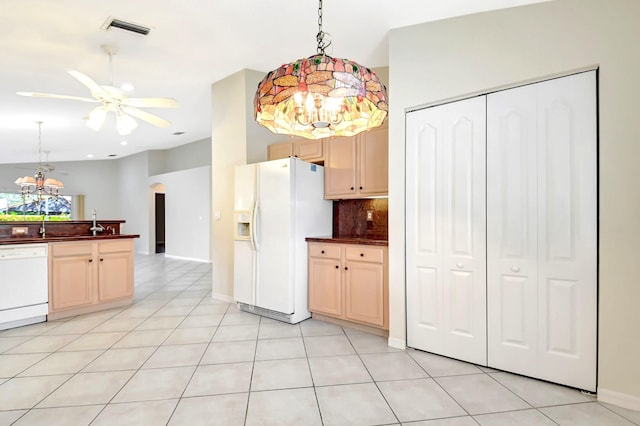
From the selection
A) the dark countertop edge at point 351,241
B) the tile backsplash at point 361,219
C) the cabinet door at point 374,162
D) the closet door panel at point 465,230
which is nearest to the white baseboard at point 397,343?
the closet door panel at point 465,230

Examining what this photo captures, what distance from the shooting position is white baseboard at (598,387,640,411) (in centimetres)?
188

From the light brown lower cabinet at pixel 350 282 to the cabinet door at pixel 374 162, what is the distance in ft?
2.08

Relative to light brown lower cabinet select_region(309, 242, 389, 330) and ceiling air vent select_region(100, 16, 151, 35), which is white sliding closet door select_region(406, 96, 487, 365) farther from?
ceiling air vent select_region(100, 16, 151, 35)

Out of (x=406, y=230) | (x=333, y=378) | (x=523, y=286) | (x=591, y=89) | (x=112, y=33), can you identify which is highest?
(x=112, y=33)

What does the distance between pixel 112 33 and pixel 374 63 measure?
2.69 m

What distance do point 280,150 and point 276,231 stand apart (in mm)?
1234

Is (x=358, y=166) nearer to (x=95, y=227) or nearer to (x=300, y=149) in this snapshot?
(x=300, y=149)

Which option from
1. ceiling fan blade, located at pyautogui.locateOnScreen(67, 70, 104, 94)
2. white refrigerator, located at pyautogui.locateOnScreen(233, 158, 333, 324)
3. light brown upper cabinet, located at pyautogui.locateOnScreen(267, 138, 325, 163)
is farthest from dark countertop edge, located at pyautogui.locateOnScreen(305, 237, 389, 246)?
ceiling fan blade, located at pyautogui.locateOnScreen(67, 70, 104, 94)

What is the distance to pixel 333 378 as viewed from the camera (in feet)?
7.31

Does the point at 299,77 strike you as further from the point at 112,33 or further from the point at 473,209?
the point at 112,33

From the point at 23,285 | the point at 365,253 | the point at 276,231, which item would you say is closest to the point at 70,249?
the point at 23,285

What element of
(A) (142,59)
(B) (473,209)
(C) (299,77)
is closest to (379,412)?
(B) (473,209)

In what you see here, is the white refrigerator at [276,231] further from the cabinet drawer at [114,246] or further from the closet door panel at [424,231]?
the cabinet drawer at [114,246]

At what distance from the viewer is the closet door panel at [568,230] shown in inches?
79.8
